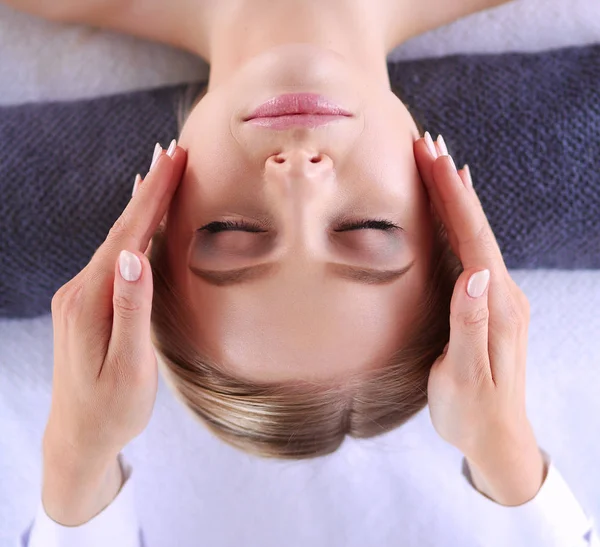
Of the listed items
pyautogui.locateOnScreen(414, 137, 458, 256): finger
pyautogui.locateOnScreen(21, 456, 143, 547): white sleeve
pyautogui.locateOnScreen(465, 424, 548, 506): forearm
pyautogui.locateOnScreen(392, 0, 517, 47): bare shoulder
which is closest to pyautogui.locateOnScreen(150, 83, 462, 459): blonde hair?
pyautogui.locateOnScreen(414, 137, 458, 256): finger

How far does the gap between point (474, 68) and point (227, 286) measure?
61 cm

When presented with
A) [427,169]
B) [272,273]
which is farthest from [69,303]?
[427,169]

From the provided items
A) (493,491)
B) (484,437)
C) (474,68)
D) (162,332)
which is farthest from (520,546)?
(474,68)

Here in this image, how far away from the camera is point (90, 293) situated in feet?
2.50

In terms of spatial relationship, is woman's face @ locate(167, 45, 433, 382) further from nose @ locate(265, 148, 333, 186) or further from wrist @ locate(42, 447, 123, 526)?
wrist @ locate(42, 447, 123, 526)

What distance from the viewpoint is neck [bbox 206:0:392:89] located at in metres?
0.92

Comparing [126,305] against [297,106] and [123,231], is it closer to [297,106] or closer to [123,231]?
[123,231]

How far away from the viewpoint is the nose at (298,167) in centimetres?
72

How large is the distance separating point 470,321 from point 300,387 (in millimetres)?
231

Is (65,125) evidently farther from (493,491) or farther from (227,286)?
(493,491)

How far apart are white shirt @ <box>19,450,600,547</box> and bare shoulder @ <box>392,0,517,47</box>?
759 mm

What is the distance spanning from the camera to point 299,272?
0.74 metres

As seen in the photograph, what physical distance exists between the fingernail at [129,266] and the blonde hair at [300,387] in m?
0.11

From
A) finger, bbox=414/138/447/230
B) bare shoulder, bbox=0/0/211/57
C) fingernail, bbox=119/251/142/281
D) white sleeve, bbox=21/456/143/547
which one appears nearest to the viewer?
fingernail, bbox=119/251/142/281
